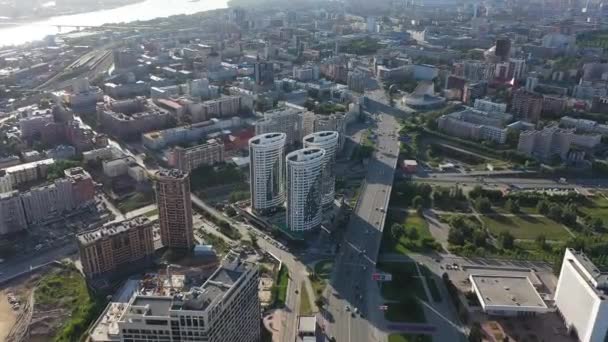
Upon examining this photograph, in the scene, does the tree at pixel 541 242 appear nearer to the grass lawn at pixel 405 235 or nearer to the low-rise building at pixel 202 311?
the grass lawn at pixel 405 235

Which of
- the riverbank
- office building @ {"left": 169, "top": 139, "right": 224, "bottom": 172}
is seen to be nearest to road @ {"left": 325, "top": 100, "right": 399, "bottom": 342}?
office building @ {"left": 169, "top": 139, "right": 224, "bottom": 172}

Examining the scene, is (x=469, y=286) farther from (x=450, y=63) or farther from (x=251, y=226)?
(x=450, y=63)

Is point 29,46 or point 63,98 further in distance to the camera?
point 29,46

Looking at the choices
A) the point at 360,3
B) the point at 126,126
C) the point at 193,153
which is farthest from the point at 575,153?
the point at 360,3

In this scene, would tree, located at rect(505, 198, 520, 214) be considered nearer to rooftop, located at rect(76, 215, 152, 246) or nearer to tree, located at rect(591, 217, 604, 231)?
tree, located at rect(591, 217, 604, 231)

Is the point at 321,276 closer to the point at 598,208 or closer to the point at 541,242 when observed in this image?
the point at 541,242

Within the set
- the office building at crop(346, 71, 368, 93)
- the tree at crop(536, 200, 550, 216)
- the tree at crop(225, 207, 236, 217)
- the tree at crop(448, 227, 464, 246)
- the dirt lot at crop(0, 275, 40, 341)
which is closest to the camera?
the dirt lot at crop(0, 275, 40, 341)
